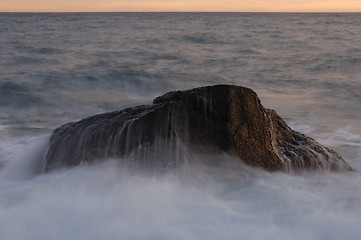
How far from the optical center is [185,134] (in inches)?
217

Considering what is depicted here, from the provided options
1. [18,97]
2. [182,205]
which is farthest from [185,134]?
[18,97]

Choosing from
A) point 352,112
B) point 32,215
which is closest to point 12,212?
point 32,215

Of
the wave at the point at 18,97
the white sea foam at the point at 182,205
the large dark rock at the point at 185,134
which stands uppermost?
the large dark rock at the point at 185,134

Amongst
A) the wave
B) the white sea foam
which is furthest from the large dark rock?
the wave

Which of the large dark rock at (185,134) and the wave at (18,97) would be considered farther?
the wave at (18,97)

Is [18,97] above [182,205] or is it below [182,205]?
below

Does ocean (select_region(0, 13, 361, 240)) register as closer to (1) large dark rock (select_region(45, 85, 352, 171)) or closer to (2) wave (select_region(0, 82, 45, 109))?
(2) wave (select_region(0, 82, 45, 109))

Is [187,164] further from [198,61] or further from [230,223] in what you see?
[198,61]

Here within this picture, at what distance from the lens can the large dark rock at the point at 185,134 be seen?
5.46 meters

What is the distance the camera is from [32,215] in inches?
187

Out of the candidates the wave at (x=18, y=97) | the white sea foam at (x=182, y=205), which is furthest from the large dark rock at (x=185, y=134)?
the wave at (x=18, y=97)

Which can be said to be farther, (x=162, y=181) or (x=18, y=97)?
(x=18, y=97)

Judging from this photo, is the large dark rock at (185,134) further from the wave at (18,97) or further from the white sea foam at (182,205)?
the wave at (18,97)

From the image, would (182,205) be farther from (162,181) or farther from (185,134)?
(185,134)
